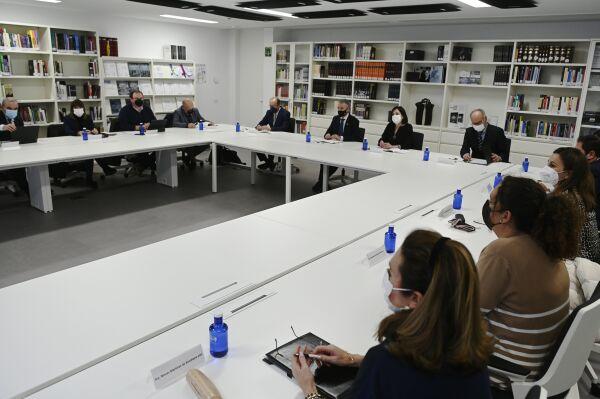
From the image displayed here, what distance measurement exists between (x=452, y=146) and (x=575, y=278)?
18.3 ft

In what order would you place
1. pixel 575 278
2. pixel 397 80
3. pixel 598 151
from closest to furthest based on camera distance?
pixel 575 278 < pixel 598 151 < pixel 397 80

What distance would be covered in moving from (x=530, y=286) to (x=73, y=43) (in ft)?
26.3

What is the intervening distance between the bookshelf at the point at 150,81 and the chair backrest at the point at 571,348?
818 centimetres

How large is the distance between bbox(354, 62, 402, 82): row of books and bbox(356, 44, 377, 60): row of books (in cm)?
14

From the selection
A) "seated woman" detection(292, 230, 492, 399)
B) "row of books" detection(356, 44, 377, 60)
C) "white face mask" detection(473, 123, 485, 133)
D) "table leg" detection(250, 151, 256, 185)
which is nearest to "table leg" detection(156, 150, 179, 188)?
"table leg" detection(250, 151, 256, 185)

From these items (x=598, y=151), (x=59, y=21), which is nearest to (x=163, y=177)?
(x=59, y=21)

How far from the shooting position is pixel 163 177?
657 centimetres

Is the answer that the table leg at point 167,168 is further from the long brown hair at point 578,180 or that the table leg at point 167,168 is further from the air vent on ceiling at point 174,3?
the long brown hair at point 578,180

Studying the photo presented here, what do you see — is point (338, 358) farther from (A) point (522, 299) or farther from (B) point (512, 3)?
(B) point (512, 3)

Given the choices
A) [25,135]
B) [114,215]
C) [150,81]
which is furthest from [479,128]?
[150,81]

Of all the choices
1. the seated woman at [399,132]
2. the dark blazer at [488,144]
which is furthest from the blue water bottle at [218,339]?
the seated woman at [399,132]

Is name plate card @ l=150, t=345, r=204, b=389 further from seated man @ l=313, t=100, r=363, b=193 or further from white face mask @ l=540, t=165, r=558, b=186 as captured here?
seated man @ l=313, t=100, r=363, b=193

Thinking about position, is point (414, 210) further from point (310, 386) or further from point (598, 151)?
point (310, 386)

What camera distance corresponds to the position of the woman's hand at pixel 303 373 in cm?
135
